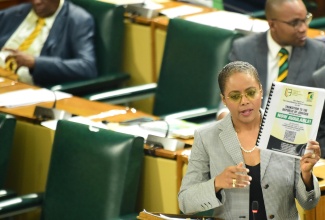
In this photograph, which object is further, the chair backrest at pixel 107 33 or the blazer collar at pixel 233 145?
the chair backrest at pixel 107 33

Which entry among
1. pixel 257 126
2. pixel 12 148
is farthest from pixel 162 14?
pixel 257 126

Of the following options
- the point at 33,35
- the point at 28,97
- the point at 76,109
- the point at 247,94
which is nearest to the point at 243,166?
the point at 247,94

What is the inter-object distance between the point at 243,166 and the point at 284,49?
1.57m

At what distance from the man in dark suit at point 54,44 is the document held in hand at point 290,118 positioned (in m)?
2.71

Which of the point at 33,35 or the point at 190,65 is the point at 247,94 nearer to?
the point at 190,65

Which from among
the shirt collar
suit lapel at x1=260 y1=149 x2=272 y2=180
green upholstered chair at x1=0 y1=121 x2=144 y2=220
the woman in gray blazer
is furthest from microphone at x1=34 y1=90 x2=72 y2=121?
suit lapel at x1=260 y1=149 x2=272 y2=180

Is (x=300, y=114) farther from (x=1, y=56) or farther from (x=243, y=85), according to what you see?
(x=1, y=56)

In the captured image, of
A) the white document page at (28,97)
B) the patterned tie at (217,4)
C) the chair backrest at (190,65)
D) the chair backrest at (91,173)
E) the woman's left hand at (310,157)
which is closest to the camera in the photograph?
the woman's left hand at (310,157)

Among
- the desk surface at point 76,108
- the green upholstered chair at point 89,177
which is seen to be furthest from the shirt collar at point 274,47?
the green upholstered chair at point 89,177

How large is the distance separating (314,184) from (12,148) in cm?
196

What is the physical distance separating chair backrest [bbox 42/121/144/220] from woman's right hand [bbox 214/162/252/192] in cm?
91

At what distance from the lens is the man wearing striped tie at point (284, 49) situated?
498 centimetres

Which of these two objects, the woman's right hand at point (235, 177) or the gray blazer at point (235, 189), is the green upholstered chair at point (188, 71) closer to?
the gray blazer at point (235, 189)

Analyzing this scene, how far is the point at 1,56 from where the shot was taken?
6148 mm
